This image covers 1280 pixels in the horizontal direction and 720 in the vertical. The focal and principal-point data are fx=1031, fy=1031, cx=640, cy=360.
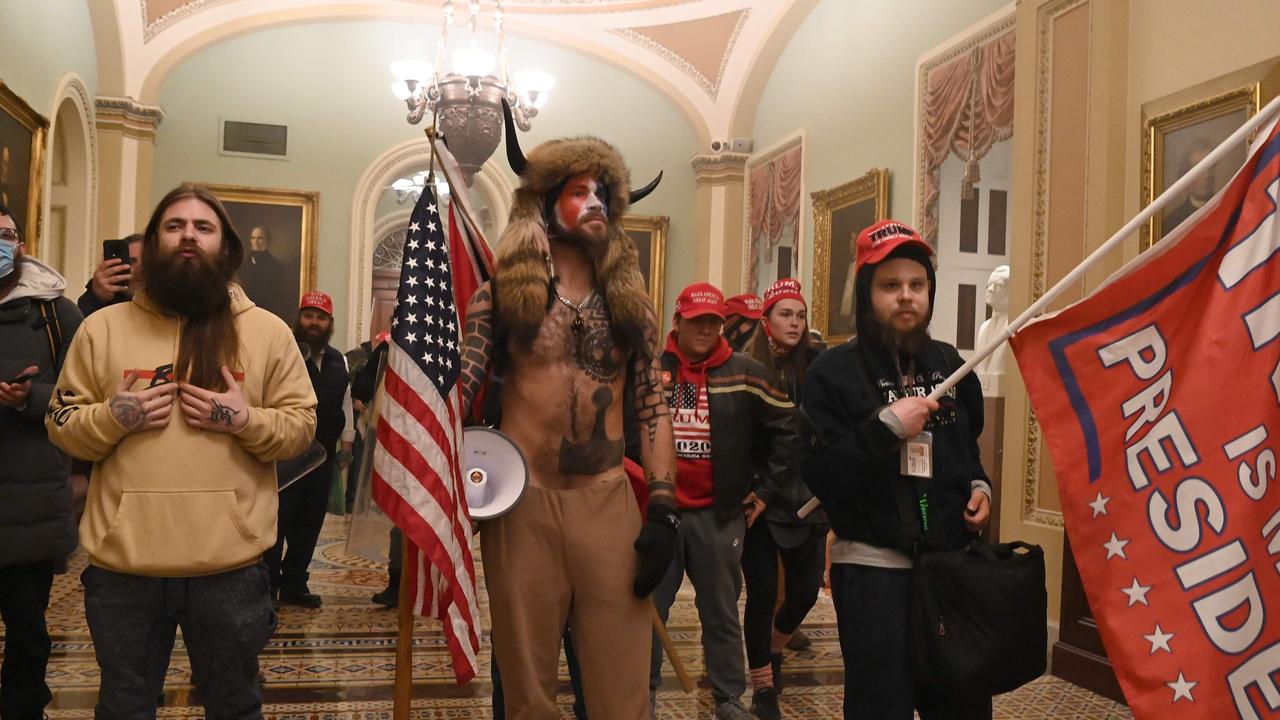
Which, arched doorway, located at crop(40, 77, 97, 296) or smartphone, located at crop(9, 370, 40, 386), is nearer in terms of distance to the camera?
smartphone, located at crop(9, 370, 40, 386)

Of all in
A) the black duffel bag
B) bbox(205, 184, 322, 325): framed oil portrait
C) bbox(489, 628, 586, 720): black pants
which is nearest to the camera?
the black duffel bag

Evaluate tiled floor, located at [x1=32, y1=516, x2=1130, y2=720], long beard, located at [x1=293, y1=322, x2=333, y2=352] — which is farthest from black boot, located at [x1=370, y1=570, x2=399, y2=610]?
long beard, located at [x1=293, y1=322, x2=333, y2=352]

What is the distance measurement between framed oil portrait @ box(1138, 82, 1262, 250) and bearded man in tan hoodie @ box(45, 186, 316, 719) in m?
4.47

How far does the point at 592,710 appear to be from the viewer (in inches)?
112

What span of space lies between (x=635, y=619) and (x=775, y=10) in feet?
32.2

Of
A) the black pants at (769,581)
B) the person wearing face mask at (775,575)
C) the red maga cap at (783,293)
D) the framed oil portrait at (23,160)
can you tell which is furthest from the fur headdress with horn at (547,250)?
the framed oil portrait at (23,160)

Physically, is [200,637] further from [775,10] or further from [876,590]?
[775,10]

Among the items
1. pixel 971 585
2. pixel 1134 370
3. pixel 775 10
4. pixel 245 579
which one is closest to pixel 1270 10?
pixel 1134 370

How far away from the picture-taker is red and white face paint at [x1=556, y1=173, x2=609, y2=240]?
9.75 feet

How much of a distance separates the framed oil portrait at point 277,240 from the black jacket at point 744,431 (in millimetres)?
8706

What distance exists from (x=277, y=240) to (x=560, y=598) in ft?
34.2

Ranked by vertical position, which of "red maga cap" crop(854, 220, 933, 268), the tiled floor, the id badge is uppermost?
"red maga cap" crop(854, 220, 933, 268)

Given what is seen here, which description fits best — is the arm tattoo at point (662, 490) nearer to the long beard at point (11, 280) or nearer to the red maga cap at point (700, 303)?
the red maga cap at point (700, 303)

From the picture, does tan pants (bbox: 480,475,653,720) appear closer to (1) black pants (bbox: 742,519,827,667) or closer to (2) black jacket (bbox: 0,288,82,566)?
(2) black jacket (bbox: 0,288,82,566)
